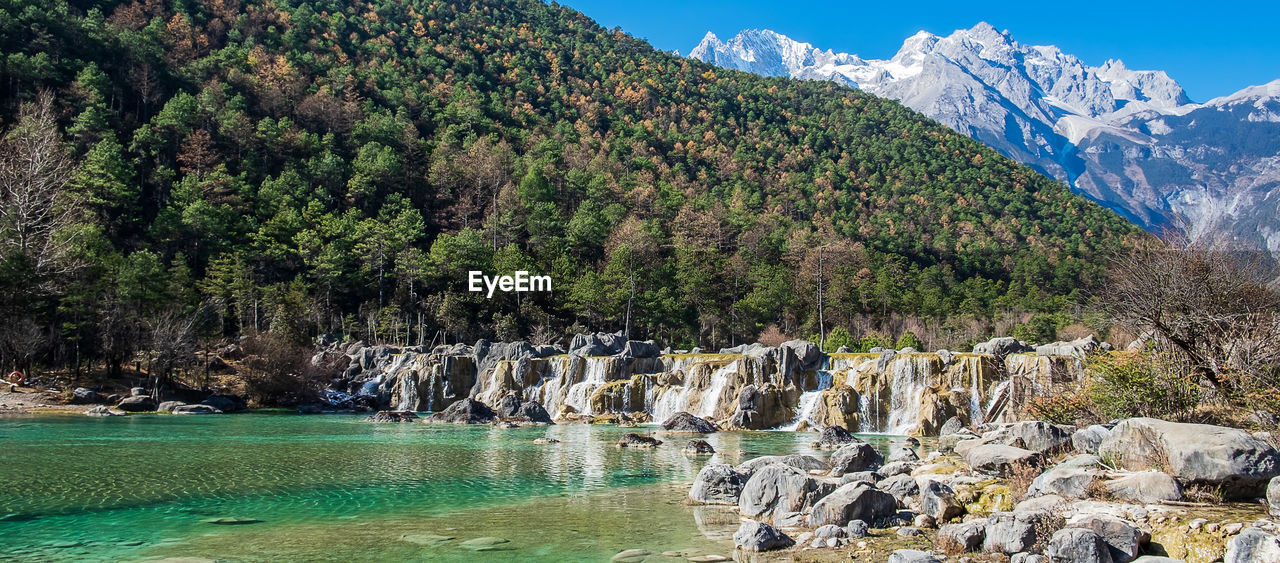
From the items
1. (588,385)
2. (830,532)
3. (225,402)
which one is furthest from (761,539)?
(225,402)

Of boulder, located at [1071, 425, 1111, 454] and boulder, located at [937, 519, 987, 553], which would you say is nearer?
boulder, located at [937, 519, 987, 553]

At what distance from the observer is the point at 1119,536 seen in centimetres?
876

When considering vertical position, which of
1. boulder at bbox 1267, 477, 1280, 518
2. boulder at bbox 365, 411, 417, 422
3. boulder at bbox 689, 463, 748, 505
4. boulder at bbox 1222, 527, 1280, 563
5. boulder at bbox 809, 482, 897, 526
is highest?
boulder at bbox 1267, 477, 1280, 518

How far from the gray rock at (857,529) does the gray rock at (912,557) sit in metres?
1.86

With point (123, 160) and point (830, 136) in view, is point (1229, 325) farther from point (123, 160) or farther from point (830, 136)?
point (830, 136)

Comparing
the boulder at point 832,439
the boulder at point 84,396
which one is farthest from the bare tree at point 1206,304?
the boulder at point 84,396

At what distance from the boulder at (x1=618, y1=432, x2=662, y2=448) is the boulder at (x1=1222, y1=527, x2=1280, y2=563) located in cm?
2098

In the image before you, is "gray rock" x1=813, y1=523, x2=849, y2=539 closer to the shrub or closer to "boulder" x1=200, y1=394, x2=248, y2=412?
the shrub

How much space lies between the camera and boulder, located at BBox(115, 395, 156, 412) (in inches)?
1554

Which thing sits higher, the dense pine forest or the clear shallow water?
the dense pine forest

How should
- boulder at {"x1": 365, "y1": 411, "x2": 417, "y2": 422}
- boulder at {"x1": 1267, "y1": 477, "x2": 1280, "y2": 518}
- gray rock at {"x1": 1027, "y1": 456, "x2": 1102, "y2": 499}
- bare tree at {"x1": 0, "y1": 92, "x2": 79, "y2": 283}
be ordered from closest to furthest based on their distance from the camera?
boulder at {"x1": 1267, "y1": 477, "x2": 1280, "y2": 518} < gray rock at {"x1": 1027, "y1": 456, "x2": 1102, "y2": 499} < boulder at {"x1": 365, "y1": 411, "x2": 417, "y2": 422} < bare tree at {"x1": 0, "y1": 92, "x2": 79, "y2": 283}

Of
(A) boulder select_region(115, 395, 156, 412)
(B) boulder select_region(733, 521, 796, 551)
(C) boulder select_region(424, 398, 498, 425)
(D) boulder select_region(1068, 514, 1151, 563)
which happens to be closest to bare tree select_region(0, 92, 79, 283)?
(A) boulder select_region(115, 395, 156, 412)

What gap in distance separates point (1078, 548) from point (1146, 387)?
7473mm

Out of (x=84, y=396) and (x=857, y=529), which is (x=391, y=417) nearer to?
(x=84, y=396)
